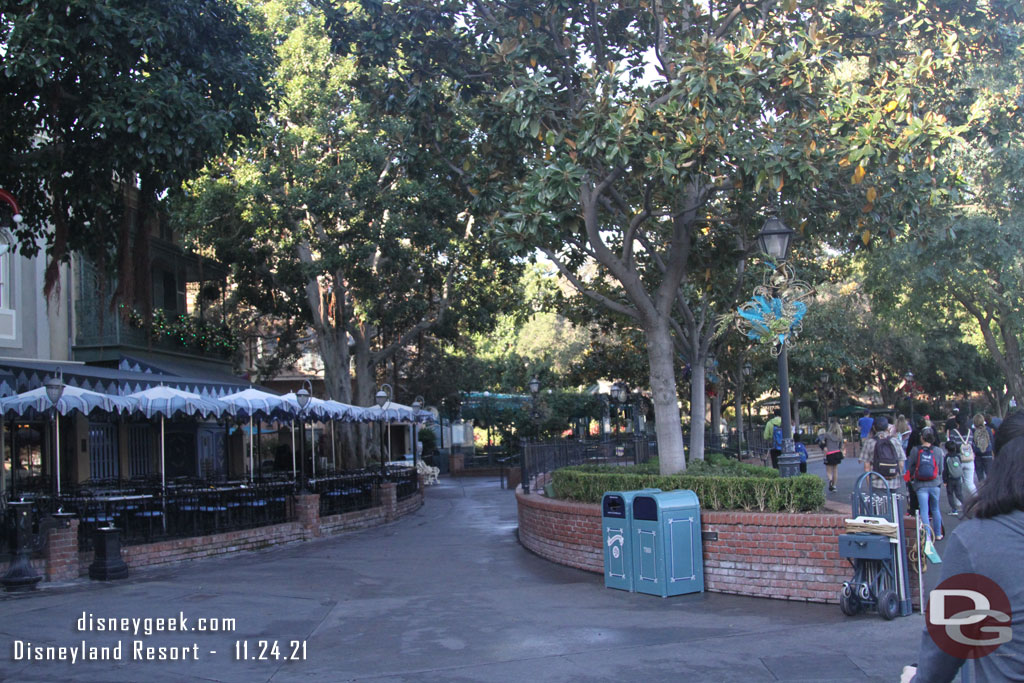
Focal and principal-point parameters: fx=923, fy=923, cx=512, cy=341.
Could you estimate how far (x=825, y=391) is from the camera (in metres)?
46.8

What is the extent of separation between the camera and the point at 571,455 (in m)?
19.8

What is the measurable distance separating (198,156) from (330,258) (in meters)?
9.13

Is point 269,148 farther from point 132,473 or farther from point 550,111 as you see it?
point 550,111

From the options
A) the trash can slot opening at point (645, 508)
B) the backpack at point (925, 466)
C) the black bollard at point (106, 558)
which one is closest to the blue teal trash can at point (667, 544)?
the trash can slot opening at point (645, 508)

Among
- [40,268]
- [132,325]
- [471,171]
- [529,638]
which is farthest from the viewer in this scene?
[132,325]

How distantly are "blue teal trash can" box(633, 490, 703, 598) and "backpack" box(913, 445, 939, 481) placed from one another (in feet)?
14.5

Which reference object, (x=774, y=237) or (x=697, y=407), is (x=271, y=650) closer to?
(x=774, y=237)

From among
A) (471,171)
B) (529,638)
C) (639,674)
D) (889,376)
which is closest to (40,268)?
(471,171)

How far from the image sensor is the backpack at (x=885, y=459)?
13.2m

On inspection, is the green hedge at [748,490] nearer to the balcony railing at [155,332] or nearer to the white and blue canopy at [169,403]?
the white and blue canopy at [169,403]

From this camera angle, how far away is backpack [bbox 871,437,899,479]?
1325cm

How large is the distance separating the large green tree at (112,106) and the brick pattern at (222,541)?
3702 millimetres

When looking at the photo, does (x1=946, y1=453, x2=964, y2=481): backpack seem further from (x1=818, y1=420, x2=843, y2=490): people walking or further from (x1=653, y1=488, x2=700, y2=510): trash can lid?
(x1=653, y1=488, x2=700, y2=510): trash can lid

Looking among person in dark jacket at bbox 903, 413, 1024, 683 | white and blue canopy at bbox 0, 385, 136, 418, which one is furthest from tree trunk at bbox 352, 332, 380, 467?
person in dark jacket at bbox 903, 413, 1024, 683
